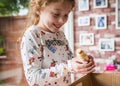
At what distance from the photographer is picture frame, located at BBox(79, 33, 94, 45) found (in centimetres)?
277

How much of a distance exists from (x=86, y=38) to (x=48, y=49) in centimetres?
187

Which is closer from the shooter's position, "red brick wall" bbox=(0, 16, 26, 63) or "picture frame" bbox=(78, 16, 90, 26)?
"red brick wall" bbox=(0, 16, 26, 63)

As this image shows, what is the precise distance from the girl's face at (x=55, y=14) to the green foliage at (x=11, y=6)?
131 cm

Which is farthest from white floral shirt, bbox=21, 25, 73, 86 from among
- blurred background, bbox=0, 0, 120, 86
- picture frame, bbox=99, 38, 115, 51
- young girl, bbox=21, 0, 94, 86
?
picture frame, bbox=99, 38, 115, 51

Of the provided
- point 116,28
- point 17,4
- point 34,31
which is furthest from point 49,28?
point 116,28

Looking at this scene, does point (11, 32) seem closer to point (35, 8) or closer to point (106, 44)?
point (106, 44)

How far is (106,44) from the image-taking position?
2678mm

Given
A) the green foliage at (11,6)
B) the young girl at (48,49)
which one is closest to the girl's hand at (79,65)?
the young girl at (48,49)

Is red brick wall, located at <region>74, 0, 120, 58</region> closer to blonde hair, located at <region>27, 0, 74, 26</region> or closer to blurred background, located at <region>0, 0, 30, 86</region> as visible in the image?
blurred background, located at <region>0, 0, 30, 86</region>

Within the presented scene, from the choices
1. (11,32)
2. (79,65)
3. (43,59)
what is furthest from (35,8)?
(11,32)

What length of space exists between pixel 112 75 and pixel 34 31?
15.7 inches

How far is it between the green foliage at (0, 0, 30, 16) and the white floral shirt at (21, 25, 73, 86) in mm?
1309

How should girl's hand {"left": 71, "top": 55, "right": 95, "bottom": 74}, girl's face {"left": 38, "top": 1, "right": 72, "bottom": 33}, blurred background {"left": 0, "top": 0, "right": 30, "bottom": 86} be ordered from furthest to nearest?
blurred background {"left": 0, "top": 0, "right": 30, "bottom": 86}, girl's face {"left": 38, "top": 1, "right": 72, "bottom": 33}, girl's hand {"left": 71, "top": 55, "right": 95, "bottom": 74}

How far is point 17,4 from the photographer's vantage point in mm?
2324
